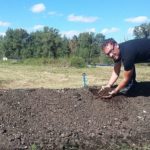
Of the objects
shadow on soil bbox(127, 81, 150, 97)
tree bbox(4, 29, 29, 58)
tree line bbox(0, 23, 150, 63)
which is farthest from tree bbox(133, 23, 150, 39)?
shadow on soil bbox(127, 81, 150, 97)

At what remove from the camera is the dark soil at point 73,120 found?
20.6ft

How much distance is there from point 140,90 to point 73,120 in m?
2.40

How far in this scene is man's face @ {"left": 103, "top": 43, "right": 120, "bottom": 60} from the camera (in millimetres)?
6785

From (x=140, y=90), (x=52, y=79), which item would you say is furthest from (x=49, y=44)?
(x=140, y=90)

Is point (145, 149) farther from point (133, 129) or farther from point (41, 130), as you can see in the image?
point (41, 130)

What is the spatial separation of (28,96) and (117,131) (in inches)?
77.3

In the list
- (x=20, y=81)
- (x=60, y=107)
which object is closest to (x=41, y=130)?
(x=60, y=107)

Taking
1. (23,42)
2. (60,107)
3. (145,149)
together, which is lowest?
(145,149)

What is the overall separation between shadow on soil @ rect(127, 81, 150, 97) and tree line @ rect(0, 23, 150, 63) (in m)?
50.1

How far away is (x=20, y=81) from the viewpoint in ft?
60.7

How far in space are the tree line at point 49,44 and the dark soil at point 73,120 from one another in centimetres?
5123

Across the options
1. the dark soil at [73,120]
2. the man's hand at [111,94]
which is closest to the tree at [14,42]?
the dark soil at [73,120]

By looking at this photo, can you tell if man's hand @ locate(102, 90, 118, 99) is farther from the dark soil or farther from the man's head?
the man's head

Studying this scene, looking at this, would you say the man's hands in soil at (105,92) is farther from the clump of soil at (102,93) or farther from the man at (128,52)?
the man at (128,52)
